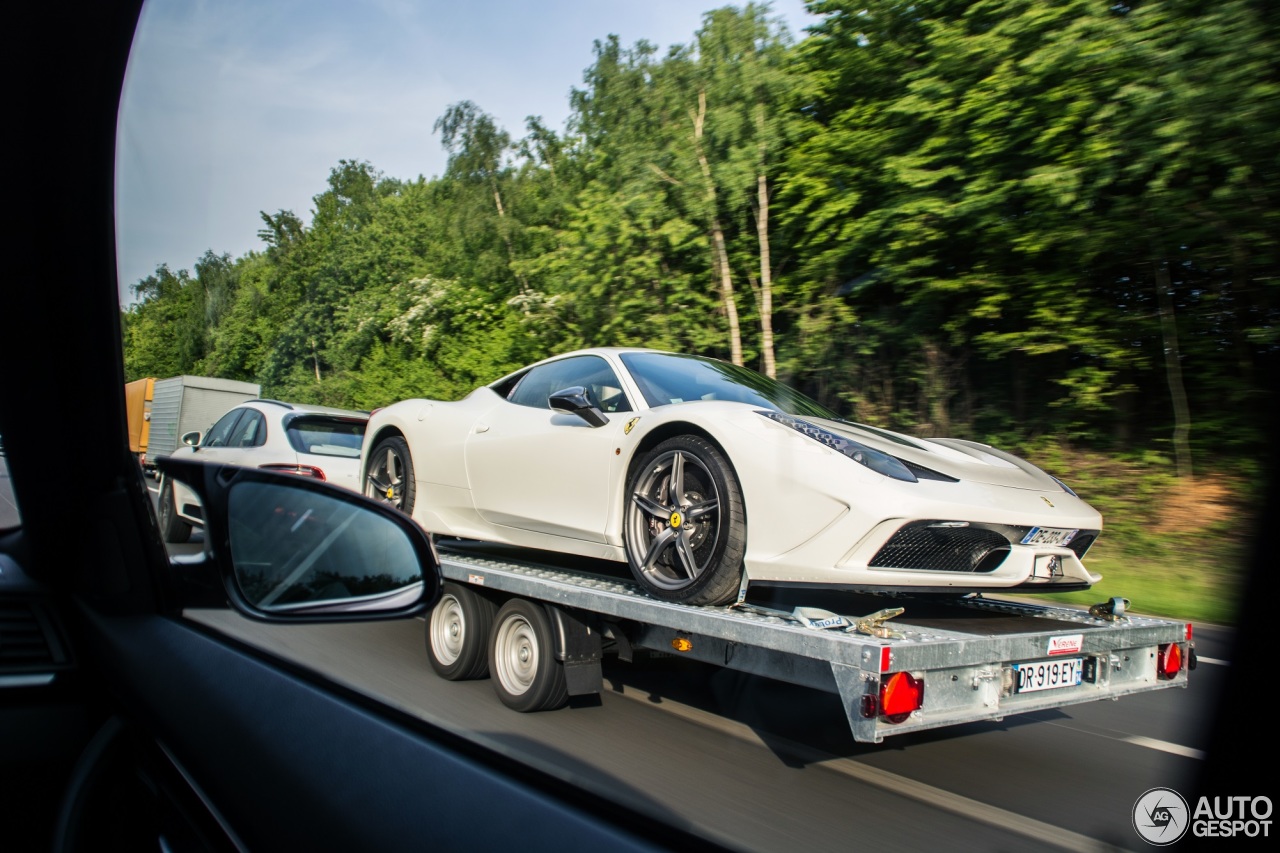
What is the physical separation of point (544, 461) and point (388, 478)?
66cm

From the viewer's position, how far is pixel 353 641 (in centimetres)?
218

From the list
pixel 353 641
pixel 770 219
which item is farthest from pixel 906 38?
pixel 353 641

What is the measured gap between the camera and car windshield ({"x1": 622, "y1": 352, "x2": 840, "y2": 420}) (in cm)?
321

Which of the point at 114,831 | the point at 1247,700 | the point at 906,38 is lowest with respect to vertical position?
the point at 114,831

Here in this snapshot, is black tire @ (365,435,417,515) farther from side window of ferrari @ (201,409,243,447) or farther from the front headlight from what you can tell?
the front headlight

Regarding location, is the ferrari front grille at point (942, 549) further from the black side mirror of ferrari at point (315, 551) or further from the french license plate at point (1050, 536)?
the black side mirror of ferrari at point (315, 551)

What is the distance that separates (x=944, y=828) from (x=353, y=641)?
4.52ft

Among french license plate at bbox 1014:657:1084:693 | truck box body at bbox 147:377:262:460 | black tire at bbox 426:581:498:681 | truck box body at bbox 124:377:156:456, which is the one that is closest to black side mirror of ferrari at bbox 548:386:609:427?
black tire at bbox 426:581:498:681

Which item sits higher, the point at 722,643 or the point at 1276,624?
the point at 1276,624

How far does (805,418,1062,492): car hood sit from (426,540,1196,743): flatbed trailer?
0.47 m

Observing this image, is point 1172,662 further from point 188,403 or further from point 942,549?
point 188,403

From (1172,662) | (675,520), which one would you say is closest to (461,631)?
(675,520)

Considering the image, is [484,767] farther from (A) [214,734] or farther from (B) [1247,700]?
(B) [1247,700]

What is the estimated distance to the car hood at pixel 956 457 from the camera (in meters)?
2.81
